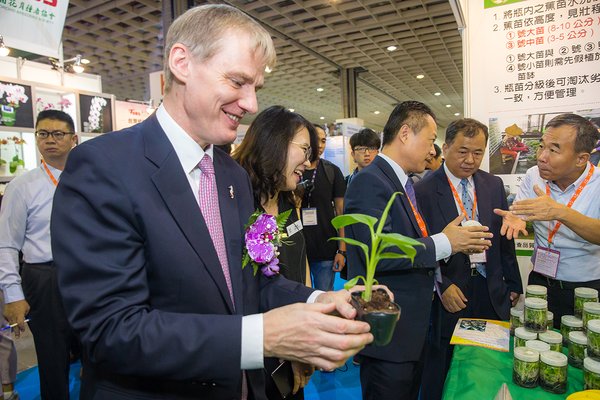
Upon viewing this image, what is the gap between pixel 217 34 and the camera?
98cm

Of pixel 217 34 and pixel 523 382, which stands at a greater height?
pixel 217 34

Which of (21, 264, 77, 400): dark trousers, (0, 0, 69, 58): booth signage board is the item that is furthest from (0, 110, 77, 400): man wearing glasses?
(0, 0, 69, 58): booth signage board

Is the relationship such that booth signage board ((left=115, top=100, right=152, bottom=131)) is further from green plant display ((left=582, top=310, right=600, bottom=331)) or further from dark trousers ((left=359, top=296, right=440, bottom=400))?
green plant display ((left=582, top=310, right=600, bottom=331))

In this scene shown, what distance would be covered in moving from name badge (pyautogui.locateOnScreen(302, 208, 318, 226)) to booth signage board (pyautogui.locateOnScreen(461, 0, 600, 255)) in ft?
4.85

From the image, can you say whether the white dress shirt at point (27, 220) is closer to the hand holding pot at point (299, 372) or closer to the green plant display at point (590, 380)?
the hand holding pot at point (299, 372)

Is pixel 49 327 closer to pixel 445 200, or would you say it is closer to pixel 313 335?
pixel 313 335

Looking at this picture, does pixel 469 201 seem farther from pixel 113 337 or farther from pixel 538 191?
pixel 113 337

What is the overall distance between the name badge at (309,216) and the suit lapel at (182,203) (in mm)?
2593

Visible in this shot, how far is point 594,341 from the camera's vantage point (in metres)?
1.24

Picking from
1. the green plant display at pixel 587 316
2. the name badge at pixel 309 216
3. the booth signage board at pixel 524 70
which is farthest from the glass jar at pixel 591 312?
the name badge at pixel 309 216

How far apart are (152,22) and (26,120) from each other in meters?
4.39

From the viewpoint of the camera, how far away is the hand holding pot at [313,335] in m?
0.78

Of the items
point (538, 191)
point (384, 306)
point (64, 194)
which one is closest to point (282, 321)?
point (384, 306)

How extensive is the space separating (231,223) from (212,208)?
7 centimetres
